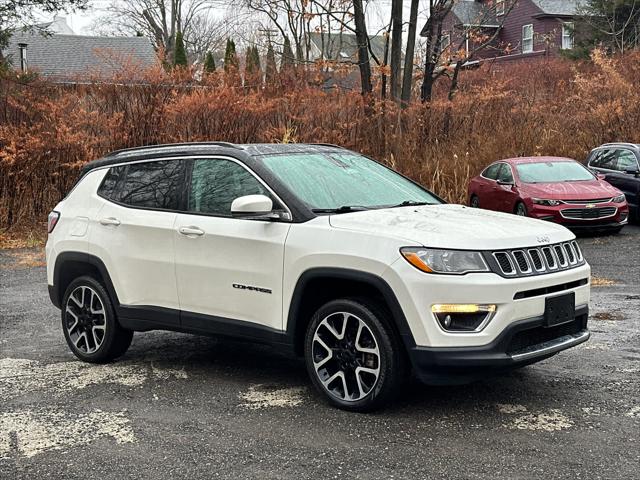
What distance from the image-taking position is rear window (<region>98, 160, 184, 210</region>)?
635 centimetres

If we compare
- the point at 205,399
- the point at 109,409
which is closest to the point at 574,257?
the point at 205,399

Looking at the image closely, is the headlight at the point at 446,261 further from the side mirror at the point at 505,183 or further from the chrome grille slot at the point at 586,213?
the side mirror at the point at 505,183

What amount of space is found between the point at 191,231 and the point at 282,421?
1570 millimetres

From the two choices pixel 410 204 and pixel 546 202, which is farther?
pixel 546 202

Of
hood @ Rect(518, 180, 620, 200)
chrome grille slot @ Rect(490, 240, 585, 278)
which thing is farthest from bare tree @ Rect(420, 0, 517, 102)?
chrome grille slot @ Rect(490, 240, 585, 278)

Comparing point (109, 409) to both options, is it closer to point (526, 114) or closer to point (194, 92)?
point (194, 92)

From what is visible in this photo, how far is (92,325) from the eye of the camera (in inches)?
266

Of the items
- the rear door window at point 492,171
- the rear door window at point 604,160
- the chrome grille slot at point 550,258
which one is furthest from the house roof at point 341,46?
the chrome grille slot at point 550,258

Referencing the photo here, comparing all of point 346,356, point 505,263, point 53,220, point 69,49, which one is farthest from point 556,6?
point 346,356

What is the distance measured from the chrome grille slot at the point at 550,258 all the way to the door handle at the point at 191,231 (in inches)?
90.6

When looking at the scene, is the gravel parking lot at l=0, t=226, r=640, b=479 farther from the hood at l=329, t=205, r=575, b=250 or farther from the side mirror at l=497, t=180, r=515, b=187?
the side mirror at l=497, t=180, r=515, b=187

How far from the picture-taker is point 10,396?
5.85 m

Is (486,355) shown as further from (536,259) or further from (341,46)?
(341,46)

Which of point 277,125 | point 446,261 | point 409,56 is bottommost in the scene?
point 446,261
